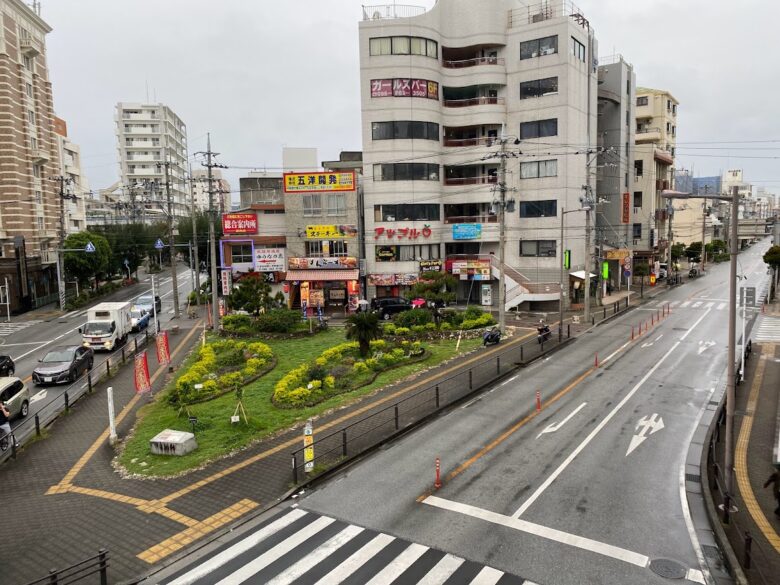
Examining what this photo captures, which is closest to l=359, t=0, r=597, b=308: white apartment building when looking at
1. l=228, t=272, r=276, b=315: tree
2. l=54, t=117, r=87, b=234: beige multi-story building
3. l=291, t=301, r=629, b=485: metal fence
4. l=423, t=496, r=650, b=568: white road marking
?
l=228, t=272, r=276, b=315: tree

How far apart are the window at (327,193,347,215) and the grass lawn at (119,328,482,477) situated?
828 inches

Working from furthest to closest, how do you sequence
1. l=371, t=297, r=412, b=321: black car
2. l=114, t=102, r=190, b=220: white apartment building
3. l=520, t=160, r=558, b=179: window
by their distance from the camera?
l=114, t=102, r=190, b=220: white apartment building, l=520, t=160, r=558, b=179: window, l=371, t=297, r=412, b=321: black car

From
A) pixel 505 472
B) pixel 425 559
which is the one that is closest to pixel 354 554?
pixel 425 559

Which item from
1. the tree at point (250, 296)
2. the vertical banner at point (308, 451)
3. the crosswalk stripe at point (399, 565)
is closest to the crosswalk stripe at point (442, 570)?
the crosswalk stripe at point (399, 565)

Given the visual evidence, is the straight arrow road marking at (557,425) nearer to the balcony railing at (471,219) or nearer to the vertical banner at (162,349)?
the vertical banner at (162,349)

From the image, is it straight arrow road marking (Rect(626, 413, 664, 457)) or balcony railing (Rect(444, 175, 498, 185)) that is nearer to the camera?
straight arrow road marking (Rect(626, 413, 664, 457))

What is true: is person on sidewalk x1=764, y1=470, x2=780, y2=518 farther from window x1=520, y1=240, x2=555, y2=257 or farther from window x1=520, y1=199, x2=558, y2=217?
window x1=520, y1=199, x2=558, y2=217

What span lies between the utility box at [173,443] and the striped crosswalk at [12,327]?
32.8 m

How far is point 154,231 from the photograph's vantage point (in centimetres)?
8156

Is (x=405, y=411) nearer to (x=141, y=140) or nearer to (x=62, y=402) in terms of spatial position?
(x=62, y=402)

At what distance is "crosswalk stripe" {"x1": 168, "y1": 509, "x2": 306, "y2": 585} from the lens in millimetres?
11477

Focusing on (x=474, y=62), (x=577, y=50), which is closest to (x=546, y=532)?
(x=577, y=50)

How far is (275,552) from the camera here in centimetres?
1226

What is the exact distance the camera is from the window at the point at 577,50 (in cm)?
4845
